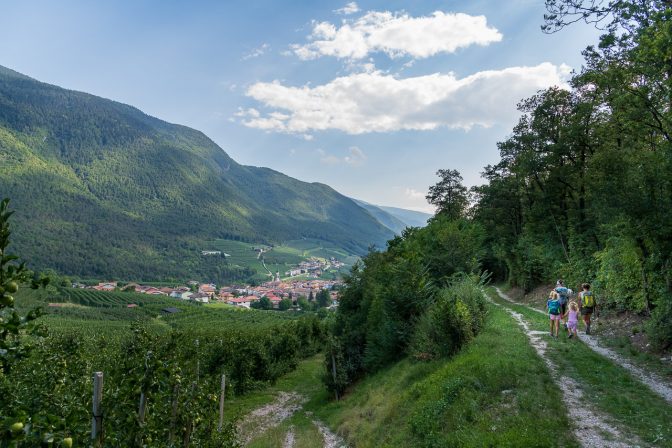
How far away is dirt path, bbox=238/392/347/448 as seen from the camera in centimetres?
2027

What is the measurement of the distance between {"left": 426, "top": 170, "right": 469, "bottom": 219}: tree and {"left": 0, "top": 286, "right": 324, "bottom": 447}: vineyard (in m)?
26.6

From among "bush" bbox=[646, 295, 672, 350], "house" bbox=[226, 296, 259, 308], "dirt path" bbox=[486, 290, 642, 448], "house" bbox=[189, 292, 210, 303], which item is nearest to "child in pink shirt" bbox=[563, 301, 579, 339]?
"bush" bbox=[646, 295, 672, 350]

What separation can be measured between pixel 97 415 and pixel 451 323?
15.2 metres

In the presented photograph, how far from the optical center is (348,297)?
121 feet

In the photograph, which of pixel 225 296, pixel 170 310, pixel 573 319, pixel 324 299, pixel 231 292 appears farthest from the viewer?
pixel 231 292

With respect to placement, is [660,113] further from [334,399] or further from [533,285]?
[334,399]

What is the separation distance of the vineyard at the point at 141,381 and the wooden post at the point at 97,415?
0.08m

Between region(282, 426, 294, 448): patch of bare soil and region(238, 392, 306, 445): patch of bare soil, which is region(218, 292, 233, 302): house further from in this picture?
region(282, 426, 294, 448): patch of bare soil

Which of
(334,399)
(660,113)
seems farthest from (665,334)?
(334,399)

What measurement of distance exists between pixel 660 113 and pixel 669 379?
12.1 metres

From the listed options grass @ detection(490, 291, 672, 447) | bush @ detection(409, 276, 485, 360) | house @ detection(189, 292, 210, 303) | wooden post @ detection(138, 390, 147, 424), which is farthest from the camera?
house @ detection(189, 292, 210, 303)

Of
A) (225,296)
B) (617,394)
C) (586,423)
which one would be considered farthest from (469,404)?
(225,296)

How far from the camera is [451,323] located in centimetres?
1731

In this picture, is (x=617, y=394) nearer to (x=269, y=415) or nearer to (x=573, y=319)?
(x=573, y=319)
